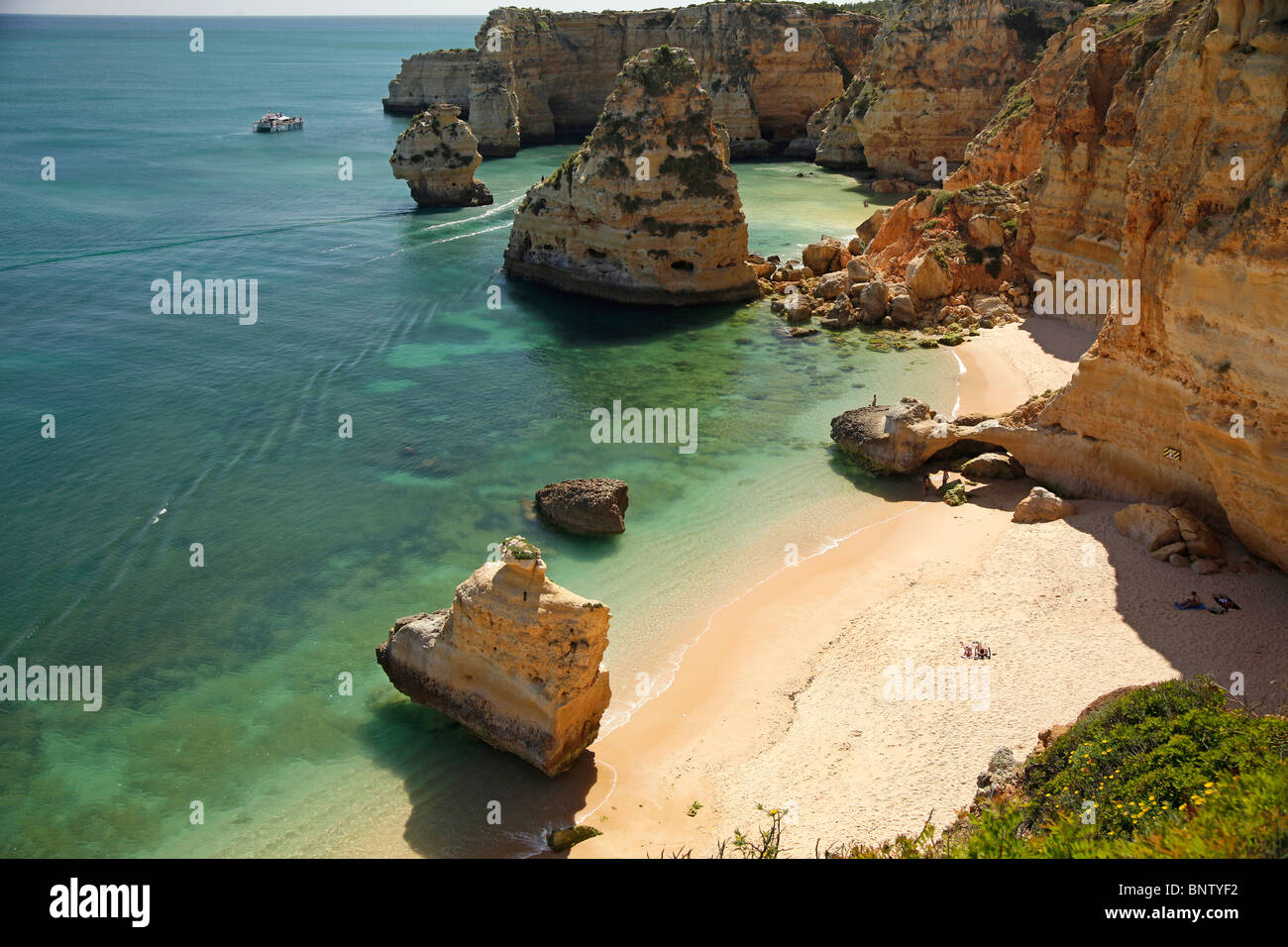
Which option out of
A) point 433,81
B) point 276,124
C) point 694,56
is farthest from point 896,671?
point 433,81

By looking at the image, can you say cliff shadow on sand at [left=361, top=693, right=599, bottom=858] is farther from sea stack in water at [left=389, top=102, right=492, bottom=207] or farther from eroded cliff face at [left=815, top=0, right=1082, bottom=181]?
eroded cliff face at [left=815, top=0, right=1082, bottom=181]

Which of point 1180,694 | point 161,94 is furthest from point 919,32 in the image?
point 161,94

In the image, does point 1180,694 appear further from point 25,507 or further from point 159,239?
point 159,239

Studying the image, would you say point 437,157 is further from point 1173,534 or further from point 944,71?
point 1173,534

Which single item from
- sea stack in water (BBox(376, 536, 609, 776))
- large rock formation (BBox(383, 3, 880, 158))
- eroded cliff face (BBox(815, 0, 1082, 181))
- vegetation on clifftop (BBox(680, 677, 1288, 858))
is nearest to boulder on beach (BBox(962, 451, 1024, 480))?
vegetation on clifftop (BBox(680, 677, 1288, 858))

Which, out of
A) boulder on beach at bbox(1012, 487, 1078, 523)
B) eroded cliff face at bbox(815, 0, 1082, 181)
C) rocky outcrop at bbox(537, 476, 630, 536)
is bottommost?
rocky outcrop at bbox(537, 476, 630, 536)
